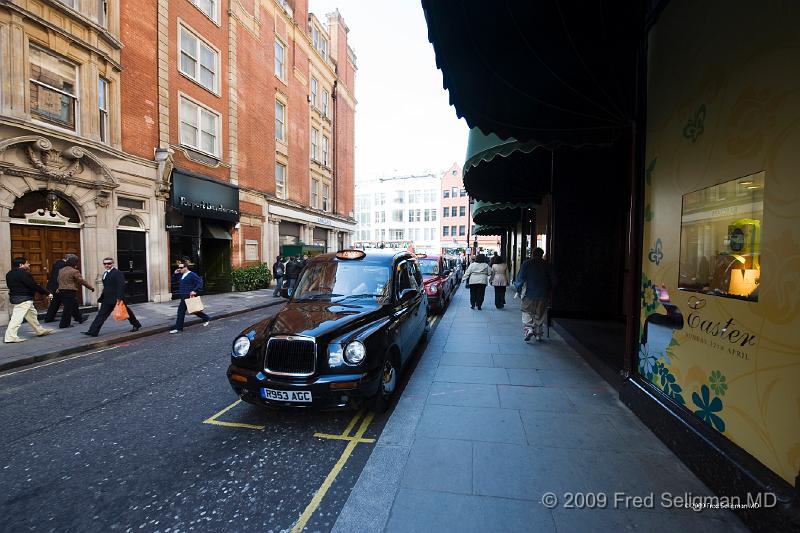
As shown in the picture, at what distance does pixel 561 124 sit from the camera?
5.37m

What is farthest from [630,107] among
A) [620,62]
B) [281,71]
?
[281,71]

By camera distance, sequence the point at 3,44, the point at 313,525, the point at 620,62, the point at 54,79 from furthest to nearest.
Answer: the point at 54,79 → the point at 3,44 → the point at 620,62 → the point at 313,525

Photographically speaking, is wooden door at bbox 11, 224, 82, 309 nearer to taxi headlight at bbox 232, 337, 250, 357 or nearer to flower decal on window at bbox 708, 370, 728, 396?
taxi headlight at bbox 232, 337, 250, 357

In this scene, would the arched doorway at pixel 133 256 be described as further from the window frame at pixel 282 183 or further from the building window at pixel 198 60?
the window frame at pixel 282 183

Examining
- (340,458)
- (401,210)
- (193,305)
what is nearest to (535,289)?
(340,458)

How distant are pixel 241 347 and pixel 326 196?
87.3 feet

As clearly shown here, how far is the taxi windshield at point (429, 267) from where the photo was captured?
39.1 ft

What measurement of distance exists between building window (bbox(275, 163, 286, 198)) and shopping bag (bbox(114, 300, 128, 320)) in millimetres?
14931

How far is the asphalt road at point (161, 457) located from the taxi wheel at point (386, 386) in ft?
0.52

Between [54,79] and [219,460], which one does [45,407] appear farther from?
[54,79]

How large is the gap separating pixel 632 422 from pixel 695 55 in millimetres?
3652

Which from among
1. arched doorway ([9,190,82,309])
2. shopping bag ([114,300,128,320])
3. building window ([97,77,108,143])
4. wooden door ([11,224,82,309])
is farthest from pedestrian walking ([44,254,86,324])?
building window ([97,77,108,143])

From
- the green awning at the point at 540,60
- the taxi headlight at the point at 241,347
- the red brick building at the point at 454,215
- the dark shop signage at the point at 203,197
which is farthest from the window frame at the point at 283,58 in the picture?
the red brick building at the point at 454,215

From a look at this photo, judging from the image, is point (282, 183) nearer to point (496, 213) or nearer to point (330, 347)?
point (496, 213)
